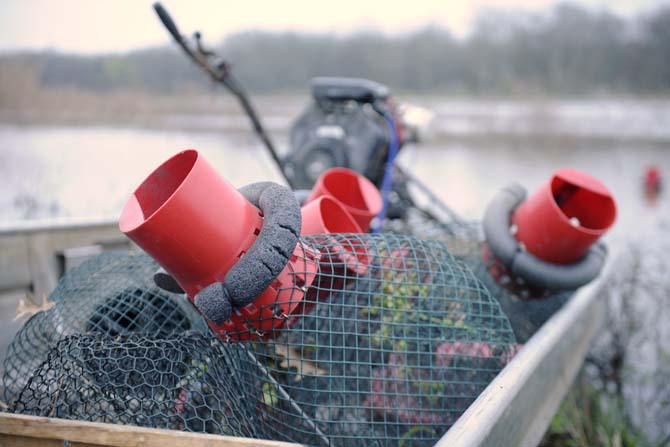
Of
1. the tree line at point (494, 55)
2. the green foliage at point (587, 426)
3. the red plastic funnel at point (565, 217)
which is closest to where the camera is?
the red plastic funnel at point (565, 217)

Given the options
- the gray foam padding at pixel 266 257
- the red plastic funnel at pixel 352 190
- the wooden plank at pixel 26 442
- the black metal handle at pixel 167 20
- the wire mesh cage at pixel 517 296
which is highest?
the black metal handle at pixel 167 20

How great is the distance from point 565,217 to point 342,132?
1.11 m

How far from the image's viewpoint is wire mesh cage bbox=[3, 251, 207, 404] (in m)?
1.46

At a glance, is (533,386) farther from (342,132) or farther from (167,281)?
(342,132)

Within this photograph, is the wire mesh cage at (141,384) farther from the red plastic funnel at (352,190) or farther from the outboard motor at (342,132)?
the outboard motor at (342,132)

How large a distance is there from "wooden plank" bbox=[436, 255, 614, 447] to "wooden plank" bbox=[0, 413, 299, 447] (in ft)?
1.10

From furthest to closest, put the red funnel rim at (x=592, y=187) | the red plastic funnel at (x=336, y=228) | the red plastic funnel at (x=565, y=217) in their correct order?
the red funnel rim at (x=592, y=187)
the red plastic funnel at (x=565, y=217)
the red plastic funnel at (x=336, y=228)

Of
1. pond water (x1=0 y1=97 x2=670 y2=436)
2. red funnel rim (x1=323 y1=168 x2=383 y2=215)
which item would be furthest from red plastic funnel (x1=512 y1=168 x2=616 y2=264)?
pond water (x1=0 y1=97 x2=670 y2=436)

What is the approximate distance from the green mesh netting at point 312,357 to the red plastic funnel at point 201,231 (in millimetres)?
35

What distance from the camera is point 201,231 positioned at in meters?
1.16

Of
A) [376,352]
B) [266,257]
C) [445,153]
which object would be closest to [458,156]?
[445,153]

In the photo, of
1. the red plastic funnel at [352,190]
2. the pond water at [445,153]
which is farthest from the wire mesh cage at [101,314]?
the pond water at [445,153]

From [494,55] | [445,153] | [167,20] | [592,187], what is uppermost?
[167,20]

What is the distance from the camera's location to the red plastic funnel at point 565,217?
68.4 inches
